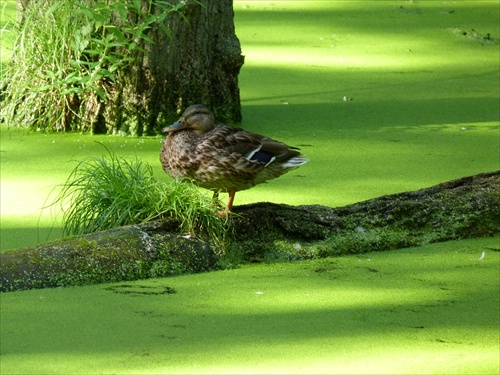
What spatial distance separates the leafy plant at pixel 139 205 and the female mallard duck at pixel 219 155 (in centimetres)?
6

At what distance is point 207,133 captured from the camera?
10.9ft

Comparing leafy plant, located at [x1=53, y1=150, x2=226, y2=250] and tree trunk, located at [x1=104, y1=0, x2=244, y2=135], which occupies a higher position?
tree trunk, located at [x1=104, y1=0, x2=244, y2=135]

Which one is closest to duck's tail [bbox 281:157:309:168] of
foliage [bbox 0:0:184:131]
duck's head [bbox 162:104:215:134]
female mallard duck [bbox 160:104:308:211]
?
female mallard duck [bbox 160:104:308:211]

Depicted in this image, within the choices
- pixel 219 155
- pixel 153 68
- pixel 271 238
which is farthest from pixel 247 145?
pixel 153 68

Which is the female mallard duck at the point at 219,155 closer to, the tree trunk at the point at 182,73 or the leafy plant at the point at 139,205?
the leafy plant at the point at 139,205

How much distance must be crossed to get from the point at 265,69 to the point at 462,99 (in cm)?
125

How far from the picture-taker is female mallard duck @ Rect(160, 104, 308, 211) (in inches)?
128

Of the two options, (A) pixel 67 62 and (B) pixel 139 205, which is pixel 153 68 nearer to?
(A) pixel 67 62

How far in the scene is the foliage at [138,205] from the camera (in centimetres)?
316

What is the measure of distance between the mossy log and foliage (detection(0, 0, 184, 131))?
1.81 meters

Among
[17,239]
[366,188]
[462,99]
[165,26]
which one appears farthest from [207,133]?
[462,99]

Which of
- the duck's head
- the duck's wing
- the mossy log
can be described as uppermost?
the duck's head

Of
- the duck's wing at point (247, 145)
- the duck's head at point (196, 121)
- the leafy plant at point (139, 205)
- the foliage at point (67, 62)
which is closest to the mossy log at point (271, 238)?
the leafy plant at point (139, 205)

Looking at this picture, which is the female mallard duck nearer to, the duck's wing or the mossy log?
the duck's wing
